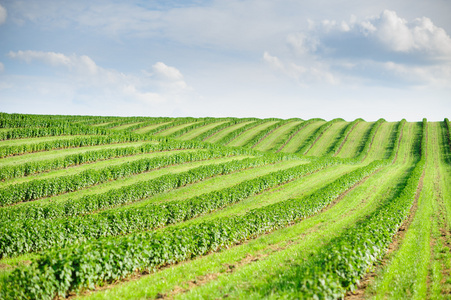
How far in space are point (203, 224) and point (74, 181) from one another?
2356 centimetres

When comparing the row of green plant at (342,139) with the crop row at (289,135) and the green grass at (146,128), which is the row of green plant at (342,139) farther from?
the green grass at (146,128)

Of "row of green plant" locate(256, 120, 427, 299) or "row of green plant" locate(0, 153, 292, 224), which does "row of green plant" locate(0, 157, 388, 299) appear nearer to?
"row of green plant" locate(256, 120, 427, 299)

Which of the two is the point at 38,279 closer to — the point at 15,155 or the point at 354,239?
the point at 354,239

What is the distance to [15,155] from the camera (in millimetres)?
42562

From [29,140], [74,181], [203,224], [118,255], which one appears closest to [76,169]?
[74,181]

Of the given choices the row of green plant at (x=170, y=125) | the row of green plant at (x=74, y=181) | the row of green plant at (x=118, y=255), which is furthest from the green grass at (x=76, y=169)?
the row of green plant at (x=170, y=125)

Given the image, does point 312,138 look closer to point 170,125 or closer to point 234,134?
point 234,134

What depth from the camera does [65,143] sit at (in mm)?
49562

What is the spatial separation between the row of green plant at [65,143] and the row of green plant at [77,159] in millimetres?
6250

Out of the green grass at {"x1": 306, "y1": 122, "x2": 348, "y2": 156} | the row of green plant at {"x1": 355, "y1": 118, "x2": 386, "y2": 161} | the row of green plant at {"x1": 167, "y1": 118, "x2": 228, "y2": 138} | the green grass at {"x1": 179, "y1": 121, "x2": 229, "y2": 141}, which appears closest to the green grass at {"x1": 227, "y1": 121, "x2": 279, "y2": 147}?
the green grass at {"x1": 179, "y1": 121, "x2": 229, "y2": 141}

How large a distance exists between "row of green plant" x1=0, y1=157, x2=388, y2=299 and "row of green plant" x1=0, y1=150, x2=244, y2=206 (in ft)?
73.3

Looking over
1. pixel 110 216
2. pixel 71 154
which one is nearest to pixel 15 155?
pixel 71 154

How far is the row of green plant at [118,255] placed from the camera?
1059 cm

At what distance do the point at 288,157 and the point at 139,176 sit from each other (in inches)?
1340
